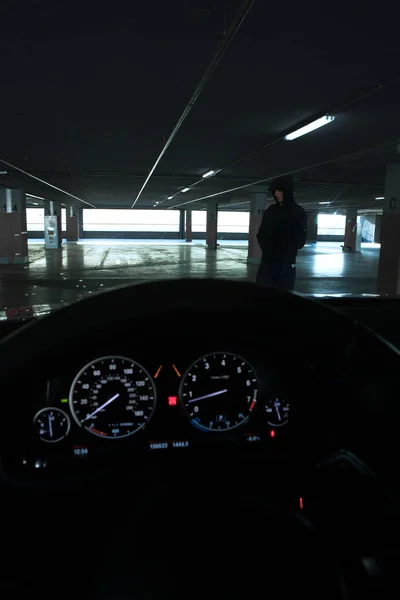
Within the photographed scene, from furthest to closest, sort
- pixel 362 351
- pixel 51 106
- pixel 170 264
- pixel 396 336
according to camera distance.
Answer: pixel 170 264 < pixel 51 106 < pixel 396 336 < pixel 362 351

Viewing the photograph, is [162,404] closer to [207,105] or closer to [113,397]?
[113,397]

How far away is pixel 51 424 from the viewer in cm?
169

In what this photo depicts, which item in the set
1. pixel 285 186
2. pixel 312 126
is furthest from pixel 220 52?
pixel 312 126

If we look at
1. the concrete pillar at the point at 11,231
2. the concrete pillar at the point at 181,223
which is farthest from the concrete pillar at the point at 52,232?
the concrete pillar at the point at 181,223

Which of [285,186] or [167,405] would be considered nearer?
[167,405]

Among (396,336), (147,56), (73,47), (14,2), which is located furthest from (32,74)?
(396,336)

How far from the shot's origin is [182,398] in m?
1.69

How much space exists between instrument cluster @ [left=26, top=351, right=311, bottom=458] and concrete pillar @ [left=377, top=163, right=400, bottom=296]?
38.9 feet

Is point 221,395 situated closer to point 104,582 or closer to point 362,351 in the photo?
point 362,351

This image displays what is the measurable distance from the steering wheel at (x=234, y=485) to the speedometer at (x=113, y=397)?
25cm

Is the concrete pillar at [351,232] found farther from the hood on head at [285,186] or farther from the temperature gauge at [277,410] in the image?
the temperature gauge at [277,410]

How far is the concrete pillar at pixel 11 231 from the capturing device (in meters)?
20.4

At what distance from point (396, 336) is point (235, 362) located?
1.42 meters

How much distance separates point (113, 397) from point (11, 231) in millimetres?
20693
